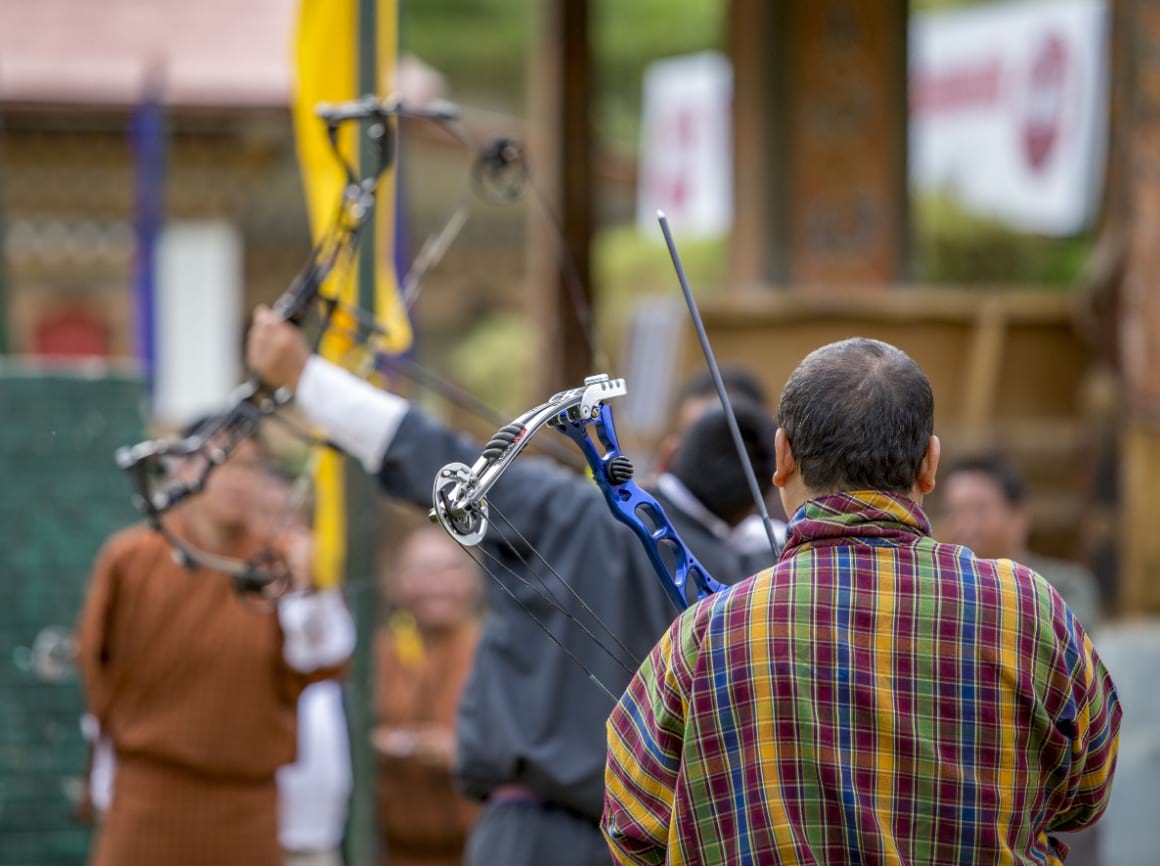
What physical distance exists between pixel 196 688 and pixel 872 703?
288 cm

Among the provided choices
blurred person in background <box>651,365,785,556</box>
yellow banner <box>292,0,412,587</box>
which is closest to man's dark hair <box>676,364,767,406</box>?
blurred person in background <box>651,365,785,556</box>

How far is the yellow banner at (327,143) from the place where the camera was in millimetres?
4926

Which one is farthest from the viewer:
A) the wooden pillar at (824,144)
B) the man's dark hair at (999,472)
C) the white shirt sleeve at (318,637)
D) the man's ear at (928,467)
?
the wooden pillar at (824,144)

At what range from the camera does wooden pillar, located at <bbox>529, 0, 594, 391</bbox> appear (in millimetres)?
9141

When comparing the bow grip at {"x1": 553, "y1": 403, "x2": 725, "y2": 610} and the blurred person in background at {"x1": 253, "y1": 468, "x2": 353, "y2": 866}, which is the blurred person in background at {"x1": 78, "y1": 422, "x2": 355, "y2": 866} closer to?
the blurred person in background at {"x1": 253, "y1": 468, "x2": 353, "y2": 866}

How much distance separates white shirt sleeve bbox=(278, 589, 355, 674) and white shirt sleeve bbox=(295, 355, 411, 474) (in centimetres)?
120

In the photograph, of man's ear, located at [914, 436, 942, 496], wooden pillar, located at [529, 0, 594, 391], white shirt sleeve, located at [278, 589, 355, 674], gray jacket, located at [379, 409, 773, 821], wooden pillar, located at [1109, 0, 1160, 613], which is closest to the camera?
→ man's ear, located at [914, 436, 942, 496]

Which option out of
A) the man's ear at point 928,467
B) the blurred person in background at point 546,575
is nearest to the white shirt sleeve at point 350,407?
the blurred person in background at point 546,575

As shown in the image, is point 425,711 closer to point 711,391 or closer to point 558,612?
point 711,391

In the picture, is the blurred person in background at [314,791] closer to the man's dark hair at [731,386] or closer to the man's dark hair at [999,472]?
the man's dark hair at [731,386]

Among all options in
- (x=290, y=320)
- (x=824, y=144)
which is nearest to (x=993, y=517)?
(x=290, y=320)

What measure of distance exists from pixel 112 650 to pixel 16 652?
1933 millimetres

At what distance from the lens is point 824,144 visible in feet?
25.7

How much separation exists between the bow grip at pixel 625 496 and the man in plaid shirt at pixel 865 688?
325 millimetres
